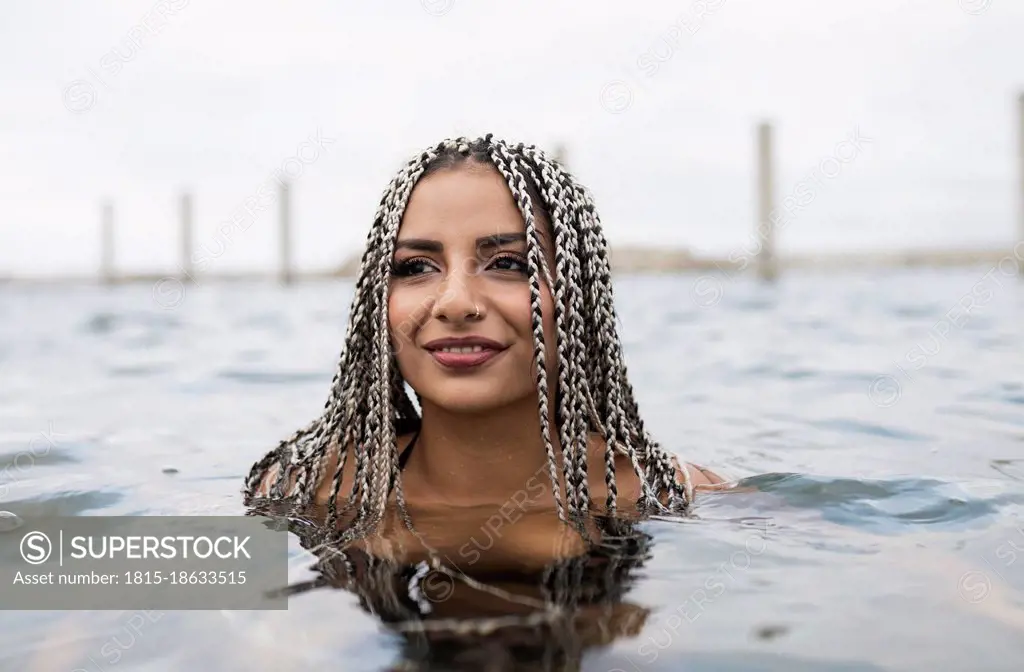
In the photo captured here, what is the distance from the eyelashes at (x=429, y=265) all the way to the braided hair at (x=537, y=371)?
0.04 meters

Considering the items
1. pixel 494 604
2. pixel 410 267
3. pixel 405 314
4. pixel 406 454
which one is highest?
pixel 410 267

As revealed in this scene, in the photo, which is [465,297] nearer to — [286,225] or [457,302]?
[457,302]

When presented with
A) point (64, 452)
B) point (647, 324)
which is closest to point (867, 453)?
point (64, 452)

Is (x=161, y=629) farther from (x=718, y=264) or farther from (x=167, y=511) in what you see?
(x=718, y=264)

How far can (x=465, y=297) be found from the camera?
3029 mm

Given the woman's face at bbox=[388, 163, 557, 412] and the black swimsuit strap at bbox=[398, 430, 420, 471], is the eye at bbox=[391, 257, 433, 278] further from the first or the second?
the black swimsuit strap at bbox=[398, 430, 420, 471]

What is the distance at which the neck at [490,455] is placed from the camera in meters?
3.41

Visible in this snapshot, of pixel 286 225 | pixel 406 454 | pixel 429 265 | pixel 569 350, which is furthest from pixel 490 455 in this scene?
pixel 286 225

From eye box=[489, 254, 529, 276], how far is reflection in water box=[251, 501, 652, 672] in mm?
907

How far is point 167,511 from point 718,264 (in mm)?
26318

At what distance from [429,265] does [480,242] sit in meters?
0.21

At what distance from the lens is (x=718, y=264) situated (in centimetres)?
2883

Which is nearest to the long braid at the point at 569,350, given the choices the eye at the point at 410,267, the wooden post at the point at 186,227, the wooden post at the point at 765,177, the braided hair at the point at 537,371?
the braided hair at the point at 537,371

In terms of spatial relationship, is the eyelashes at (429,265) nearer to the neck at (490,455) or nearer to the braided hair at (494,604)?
the neck at (490,455)
